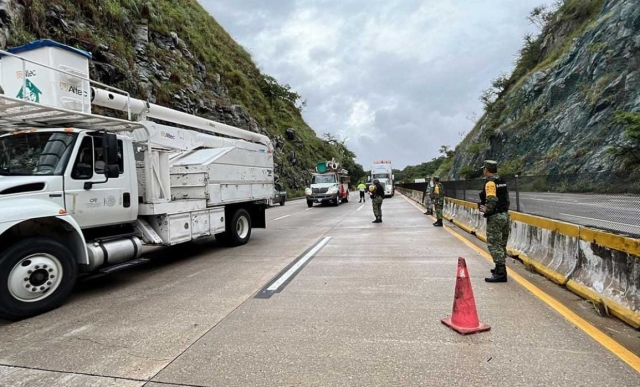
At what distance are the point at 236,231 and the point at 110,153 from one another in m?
4.54

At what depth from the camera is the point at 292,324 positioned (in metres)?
4.45

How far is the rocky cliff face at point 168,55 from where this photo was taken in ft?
58.5

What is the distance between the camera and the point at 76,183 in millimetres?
5945

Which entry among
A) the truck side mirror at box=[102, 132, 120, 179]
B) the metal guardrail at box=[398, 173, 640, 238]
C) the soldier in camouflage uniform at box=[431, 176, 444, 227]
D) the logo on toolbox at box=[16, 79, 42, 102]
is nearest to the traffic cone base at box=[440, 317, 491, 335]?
the metal guardrail at box=[398, 173, 640, 238]

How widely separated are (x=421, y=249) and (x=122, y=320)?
628cm

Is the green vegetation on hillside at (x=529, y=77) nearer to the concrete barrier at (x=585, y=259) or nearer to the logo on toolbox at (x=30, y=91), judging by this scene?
the concrete barrier at (x=585, y=259)

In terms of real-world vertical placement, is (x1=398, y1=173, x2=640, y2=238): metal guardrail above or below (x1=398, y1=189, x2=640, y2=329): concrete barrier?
above

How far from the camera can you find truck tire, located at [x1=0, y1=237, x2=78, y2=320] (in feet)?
15.9

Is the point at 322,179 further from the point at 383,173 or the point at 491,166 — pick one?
the point at 491,166

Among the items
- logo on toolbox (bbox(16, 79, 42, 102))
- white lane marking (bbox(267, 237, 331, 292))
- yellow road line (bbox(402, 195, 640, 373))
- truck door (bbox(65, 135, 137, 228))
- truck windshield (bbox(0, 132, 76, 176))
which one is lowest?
yellow road line (bbox(402, 195, 640, 373))

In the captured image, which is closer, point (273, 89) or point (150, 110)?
point (150, 110)

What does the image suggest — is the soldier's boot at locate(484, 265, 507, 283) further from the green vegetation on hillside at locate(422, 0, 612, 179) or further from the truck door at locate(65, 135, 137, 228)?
the green vegetation on hillside at locate(422, 0, 612, 179)

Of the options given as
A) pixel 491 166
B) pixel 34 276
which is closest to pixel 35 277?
pixel 34 276

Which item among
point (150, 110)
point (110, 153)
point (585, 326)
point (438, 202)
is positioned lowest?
point (585, 326)
